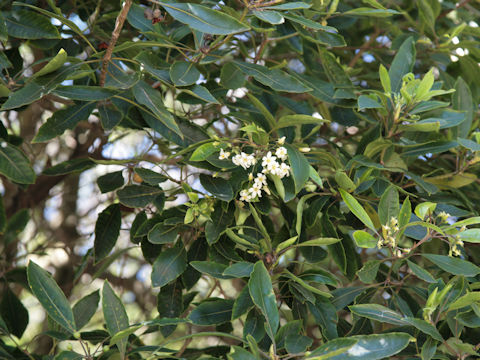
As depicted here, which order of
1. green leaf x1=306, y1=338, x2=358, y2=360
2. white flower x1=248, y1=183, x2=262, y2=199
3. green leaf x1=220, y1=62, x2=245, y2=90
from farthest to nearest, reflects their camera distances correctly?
green leaf x1=220, y1=62, x2=245, y2=90
white flower x1=248, y1=183, x2=262, y2=199
green leaf x1=306, y1=338, x2=358, y2=360

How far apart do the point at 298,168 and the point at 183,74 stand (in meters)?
0.33

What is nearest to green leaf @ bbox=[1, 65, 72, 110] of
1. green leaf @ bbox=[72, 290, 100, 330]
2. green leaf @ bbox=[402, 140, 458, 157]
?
green leaf @ bbox=[72, 290, 100, 330]

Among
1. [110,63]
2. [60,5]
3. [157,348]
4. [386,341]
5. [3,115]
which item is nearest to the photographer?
[386,341]

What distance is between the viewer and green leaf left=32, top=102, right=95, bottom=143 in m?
1.33

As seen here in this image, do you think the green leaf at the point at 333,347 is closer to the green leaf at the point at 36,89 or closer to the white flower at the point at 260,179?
the white flower at the point at 260,179

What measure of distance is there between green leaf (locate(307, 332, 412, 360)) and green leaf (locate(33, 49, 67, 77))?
750 millimetres

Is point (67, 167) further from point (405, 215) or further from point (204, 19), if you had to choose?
point (405, 215)

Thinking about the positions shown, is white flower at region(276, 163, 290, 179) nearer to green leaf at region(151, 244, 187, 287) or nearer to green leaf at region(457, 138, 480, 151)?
green leaf at region(151, 244, 187, 287)

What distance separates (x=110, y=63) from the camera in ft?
4.29

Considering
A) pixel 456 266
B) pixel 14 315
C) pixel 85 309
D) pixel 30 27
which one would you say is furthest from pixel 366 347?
pixel 14 315

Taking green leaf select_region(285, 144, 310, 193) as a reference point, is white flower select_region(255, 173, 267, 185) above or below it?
below

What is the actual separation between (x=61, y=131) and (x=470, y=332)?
3.64 feet

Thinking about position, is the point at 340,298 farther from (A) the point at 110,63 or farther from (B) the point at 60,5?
(B) the point at 60,5

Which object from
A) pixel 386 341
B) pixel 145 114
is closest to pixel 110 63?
pixel 145 114
